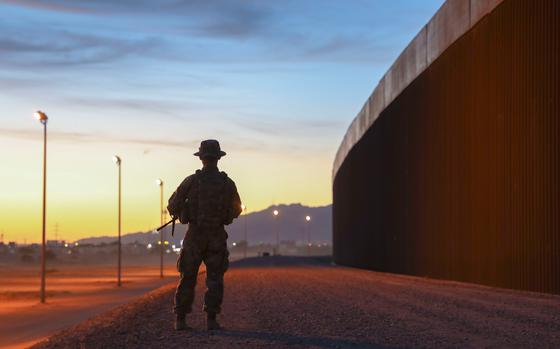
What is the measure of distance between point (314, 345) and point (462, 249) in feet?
71.2

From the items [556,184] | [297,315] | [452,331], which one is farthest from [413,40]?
[452,331]

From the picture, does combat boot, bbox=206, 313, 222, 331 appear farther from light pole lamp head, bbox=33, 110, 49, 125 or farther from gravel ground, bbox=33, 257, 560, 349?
light pole lamp head, bbox=33, 110, 49, 125

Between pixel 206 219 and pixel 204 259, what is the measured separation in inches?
21.7

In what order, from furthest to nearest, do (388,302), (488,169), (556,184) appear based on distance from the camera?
(488,169) < (556,184) < (388,302)

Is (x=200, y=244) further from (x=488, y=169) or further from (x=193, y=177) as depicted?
(x=488, y=169)

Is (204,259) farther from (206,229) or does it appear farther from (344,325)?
(344,325)

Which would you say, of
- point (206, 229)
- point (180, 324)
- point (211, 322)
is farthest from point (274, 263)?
point (206, 229)

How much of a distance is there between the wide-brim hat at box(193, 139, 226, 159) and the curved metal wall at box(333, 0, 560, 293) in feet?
43.9

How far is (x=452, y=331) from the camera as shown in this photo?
1205 cm

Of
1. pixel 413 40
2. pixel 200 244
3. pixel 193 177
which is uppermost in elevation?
pixel 413 40

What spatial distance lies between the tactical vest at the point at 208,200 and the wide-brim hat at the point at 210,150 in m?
0.28

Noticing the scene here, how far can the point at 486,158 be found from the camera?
2827 centimetres

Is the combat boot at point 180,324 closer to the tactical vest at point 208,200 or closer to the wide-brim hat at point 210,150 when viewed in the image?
the tactical vest at point 208,200

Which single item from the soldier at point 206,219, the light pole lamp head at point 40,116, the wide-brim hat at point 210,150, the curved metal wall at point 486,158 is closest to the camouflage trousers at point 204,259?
the soldier at point 206,219
